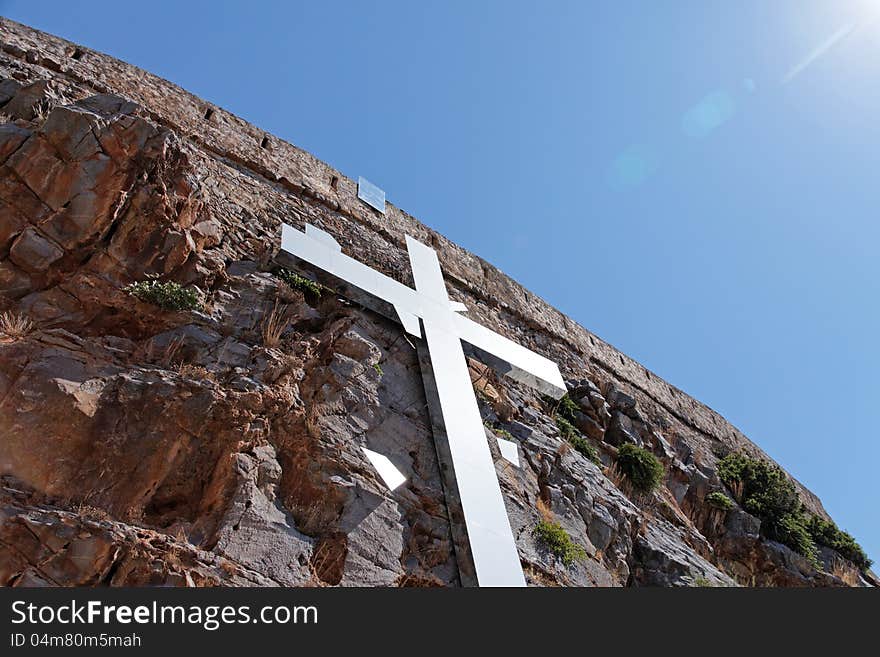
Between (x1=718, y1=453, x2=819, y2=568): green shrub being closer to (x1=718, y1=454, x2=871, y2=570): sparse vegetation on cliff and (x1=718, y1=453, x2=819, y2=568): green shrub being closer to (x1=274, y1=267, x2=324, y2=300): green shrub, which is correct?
(x1=718, y1=454, x2=871, y2=570): sparse vegetation on cliff

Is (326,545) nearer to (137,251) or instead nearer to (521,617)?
(521,617)

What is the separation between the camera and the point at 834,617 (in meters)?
3.01

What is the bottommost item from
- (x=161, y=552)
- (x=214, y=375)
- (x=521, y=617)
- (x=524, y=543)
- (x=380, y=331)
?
(x=521, y=617)

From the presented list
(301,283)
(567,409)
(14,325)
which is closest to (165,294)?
(14,325)

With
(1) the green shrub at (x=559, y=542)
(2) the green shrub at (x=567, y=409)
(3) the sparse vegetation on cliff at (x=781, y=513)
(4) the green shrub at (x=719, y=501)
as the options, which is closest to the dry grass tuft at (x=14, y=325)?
(1) the green shrub at (x=559, y=542)

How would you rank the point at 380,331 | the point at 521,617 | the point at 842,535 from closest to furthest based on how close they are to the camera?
the point at 521,617, the point at 380,331, the point at 842,535

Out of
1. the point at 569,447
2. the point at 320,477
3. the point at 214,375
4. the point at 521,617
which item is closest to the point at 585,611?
the point at 521,617

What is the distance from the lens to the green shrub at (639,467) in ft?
27.1

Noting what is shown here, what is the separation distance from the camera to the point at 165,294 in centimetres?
545

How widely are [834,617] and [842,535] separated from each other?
811 centimetres

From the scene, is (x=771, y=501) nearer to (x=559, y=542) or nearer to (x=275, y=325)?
(x=559, y=542)

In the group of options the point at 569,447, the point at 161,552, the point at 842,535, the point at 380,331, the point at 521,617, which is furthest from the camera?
the point at 842,535

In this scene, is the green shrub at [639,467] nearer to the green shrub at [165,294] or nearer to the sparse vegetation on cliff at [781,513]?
the sparse vegetation on cliff at [781,513]

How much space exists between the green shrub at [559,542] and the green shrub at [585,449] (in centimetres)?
195
